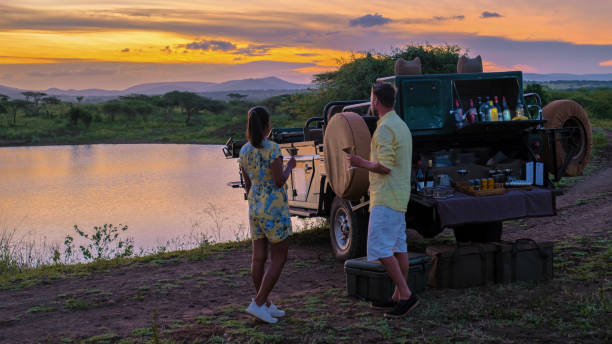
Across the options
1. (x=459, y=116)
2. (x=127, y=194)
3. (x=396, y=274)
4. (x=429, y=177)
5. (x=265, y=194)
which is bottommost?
(x=127, y=194)

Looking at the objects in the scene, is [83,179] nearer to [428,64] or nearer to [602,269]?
[428,64]

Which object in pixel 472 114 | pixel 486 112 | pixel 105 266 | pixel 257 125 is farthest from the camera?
pixel 105 266

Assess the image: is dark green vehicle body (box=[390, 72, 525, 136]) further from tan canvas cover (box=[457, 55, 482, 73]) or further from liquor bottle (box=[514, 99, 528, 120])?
tan canvas cover (box=[457, 55, 482, 73])

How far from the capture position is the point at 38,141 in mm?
52406

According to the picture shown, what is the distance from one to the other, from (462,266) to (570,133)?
2964mm

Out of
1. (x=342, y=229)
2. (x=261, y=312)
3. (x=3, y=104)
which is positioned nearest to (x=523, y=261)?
(x=342, y=229)

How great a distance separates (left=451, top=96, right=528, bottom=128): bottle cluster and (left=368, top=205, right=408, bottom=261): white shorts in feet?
8.12

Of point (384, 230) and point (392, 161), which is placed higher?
point (392, 161)

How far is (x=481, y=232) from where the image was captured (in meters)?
8.95

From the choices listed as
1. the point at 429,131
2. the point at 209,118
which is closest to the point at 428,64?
the point at 429,131

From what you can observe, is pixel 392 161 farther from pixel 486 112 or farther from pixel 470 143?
pixel 470 143

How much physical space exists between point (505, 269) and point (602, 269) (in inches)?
49.9

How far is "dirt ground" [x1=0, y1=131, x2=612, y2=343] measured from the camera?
5.29m

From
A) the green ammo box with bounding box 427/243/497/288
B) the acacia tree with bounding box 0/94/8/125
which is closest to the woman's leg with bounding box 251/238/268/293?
the green ammo box with bounding box 427/243/497/288
